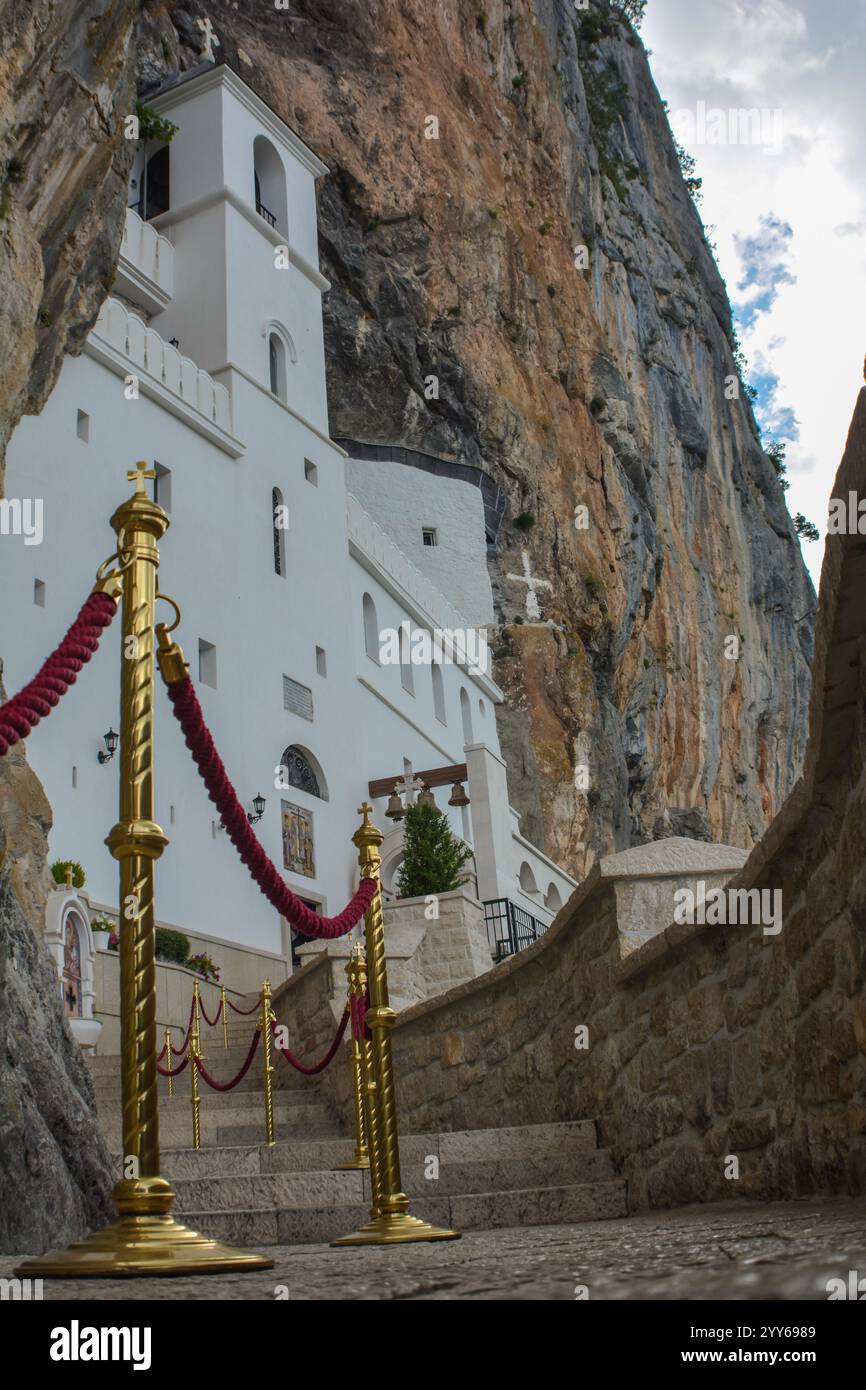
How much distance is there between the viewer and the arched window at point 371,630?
27641 millimetres

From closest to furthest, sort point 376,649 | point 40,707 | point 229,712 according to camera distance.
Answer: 1. point 40,707
2. point 229,712
3. point 376,649

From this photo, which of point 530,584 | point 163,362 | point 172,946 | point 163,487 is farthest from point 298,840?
point 530,584

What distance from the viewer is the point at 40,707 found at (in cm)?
466

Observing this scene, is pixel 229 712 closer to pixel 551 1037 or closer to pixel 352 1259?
pixel 551 1037

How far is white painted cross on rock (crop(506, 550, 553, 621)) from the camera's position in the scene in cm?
3509

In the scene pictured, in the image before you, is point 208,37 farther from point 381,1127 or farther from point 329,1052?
point 381,1127

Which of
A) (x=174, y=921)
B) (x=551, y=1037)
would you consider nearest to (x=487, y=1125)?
(x=551, y=1037)

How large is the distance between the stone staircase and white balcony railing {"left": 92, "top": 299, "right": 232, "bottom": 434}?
14706mm

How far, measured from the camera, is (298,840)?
22.8 metres

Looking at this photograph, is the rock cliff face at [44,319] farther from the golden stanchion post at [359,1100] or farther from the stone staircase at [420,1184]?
A: the golden stanchion post at [359,1100]

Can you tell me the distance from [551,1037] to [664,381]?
1608 inches

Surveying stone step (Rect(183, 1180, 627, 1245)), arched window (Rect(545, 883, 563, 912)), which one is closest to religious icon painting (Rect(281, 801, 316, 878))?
arched window (Rect(545, 883, 563, 912))

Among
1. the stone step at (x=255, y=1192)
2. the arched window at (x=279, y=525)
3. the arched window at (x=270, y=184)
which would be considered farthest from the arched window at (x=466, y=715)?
the stone step at (x=255, y=1192)

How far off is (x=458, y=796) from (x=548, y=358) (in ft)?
60.8
